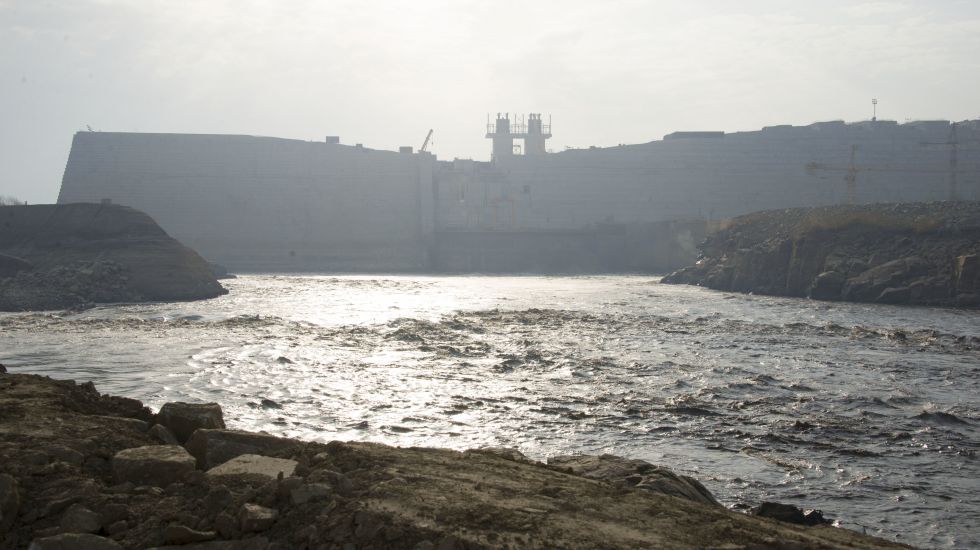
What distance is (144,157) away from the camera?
7844cm

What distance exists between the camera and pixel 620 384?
50.1 feet

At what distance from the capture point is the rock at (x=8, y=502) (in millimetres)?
5215

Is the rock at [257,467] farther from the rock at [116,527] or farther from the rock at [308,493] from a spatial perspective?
the rock at [116,527]

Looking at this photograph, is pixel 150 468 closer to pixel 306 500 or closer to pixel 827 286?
pixel 306 500

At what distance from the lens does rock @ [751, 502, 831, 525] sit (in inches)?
279

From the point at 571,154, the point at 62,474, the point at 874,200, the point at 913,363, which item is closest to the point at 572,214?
the point at 571,154

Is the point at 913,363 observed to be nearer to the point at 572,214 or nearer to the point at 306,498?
the point at 306,498

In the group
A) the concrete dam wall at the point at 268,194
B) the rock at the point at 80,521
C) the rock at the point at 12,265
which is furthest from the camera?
the concrete dam wall at the point at 268,194

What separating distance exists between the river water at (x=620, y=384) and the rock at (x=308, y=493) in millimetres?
4303

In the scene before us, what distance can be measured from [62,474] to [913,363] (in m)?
16.9

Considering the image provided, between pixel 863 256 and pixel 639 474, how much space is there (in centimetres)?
3722

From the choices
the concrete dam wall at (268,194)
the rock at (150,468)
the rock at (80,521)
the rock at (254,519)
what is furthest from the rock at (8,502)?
the concrete dam wall at (268,194)

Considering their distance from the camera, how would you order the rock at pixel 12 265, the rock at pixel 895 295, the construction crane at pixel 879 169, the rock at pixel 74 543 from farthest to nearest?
the construction crane at pixel 879 169
the rock at pixel 895 295
the rock at pixel 12 265
the rock at pixel 74 543

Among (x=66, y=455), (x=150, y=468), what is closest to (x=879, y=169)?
(x=150, y=468)
